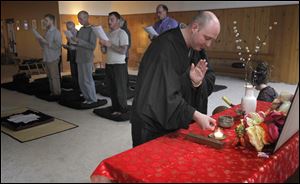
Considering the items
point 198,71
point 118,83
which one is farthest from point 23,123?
point 198,71

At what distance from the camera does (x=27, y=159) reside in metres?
2.57

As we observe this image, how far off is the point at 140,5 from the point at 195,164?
8.06 m

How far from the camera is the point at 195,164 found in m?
1.06

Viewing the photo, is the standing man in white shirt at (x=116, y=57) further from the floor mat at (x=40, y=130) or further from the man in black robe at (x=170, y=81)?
the man in black robe at (x=170, y=81)

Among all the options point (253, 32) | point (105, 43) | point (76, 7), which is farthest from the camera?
point (76, 7)

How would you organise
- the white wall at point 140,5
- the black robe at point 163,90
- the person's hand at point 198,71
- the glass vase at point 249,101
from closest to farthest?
the black robe at point 163,90, the person's hand at point 198,71, the glass vase at point 249,101, the white wall at point 140,5

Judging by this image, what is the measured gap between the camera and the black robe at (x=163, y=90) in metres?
1.28

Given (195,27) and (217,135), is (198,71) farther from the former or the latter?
(217,135)

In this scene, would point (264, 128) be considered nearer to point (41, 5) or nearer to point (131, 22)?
point (131, 22)

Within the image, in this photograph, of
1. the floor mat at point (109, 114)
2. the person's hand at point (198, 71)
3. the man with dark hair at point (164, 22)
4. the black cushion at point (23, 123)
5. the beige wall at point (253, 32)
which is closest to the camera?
the person's hand at point (198, 71)

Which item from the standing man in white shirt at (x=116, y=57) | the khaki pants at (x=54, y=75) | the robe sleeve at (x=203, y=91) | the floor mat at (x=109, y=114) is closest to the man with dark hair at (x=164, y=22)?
the standing man in white shirt at (x=116, y=57)

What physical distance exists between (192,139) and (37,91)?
4668 millimetres

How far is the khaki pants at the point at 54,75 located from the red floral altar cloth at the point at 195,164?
3.91 metres

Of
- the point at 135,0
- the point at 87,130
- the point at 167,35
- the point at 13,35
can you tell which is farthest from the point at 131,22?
the point at 167,35
